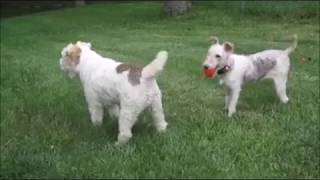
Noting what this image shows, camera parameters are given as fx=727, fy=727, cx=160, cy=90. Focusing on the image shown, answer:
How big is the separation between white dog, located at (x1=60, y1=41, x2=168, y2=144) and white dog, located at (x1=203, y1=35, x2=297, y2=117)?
95 centimetres

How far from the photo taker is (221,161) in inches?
235

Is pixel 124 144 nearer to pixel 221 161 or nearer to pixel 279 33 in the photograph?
pixel 221 161

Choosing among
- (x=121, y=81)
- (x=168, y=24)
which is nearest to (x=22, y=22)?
(x=168, y=24)

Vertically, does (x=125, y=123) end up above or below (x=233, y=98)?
above

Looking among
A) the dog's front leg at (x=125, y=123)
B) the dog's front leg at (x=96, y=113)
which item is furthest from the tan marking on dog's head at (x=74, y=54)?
the dog's front leg at (x=125, y=123)

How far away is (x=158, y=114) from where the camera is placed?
677 cm

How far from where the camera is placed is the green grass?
5.94 m

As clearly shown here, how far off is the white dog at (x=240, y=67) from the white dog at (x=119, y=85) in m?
0.95

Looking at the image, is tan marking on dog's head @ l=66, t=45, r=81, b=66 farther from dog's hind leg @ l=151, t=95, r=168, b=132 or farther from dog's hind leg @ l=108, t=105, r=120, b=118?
dog's hind leg @ l=151, t=95, r=168, b=132

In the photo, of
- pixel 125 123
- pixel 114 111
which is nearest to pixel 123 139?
pixel 125 123

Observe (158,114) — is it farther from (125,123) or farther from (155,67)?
(155,67)

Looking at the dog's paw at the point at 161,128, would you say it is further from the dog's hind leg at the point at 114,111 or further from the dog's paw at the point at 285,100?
the dog's paw at the point at 285,100

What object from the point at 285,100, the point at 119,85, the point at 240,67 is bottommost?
the point at 285,100

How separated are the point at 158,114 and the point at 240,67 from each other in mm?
1284
